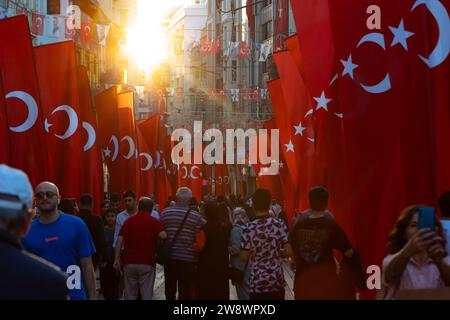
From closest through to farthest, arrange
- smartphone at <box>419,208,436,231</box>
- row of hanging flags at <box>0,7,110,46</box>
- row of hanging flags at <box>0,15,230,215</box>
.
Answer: smartphone at <box>419,208,436,231</box> < row of hanging flags at <box>0,15,230,215</box> < row of hanging flags at <box>0,7,110,46</box>

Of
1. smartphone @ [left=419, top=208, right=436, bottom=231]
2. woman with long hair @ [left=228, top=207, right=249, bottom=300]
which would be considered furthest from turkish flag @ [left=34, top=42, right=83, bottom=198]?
smartphone @ [left=419, top=208, right=436, bottom=231]

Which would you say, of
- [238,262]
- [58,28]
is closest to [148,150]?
[58,28]

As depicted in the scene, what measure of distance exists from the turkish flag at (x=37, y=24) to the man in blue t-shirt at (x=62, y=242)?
40.2 metres

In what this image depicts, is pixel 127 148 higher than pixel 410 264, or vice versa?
pixel 127 148

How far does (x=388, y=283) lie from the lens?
260 inches

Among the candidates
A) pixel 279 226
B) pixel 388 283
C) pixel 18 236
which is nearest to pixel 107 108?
pixel 279 226

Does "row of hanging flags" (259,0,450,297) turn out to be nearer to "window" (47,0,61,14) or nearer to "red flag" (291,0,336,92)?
"red flag" (291,0,336,92)

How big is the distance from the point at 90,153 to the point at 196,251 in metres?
6.68

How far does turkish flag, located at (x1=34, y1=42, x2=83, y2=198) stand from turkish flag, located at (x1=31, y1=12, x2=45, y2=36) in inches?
1254

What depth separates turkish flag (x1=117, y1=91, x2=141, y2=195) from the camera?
28391 millimetres

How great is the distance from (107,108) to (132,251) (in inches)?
582

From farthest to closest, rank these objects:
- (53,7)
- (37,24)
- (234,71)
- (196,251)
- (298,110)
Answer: (234,71)
(53,7)
(37,24)
(298,110)
(196,251)

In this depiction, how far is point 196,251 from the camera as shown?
13.6 meters

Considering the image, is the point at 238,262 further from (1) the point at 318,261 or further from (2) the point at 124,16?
(2) the point at 124,16
